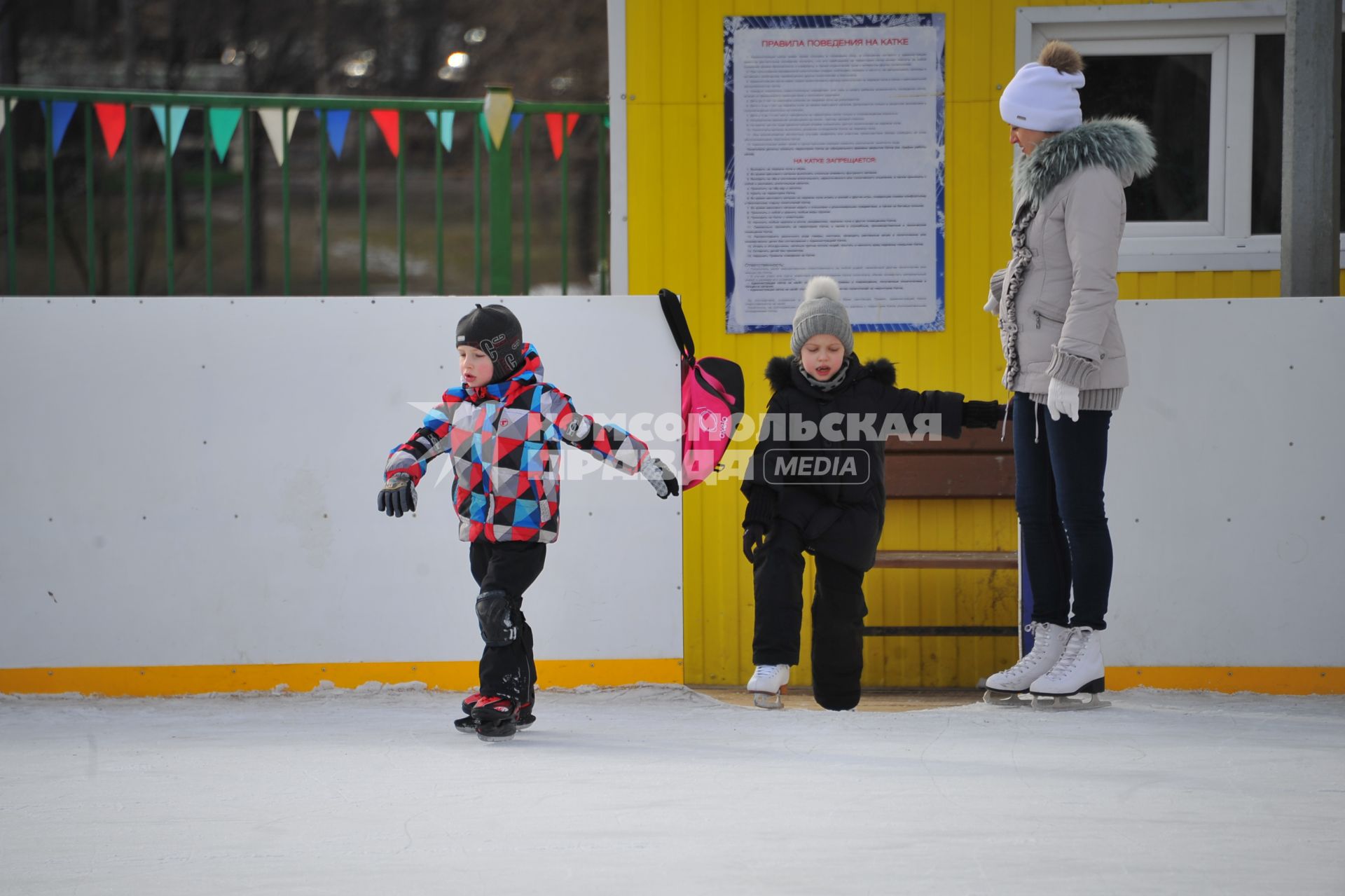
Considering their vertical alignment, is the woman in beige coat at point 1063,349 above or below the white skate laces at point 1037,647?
above

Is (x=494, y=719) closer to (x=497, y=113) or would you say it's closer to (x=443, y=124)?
(x=497, y=113)

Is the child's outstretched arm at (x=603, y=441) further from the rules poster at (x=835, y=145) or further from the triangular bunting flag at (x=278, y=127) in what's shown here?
the triangular bunting flag at (x=278, y=127)

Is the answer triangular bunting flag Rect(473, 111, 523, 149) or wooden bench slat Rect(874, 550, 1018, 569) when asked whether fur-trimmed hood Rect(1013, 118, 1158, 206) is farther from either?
triangular bunting flag Rect(473, 111, 523, 149)

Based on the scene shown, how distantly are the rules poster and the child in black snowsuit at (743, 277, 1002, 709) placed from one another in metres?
1.21

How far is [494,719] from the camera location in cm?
407

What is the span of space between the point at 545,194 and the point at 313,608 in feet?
44.9

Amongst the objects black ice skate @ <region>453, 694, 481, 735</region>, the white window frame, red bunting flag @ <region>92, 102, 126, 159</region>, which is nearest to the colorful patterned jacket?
black ice skate @ <region>453, 694, 481, 735</region>

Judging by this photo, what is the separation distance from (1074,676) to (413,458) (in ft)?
6.74

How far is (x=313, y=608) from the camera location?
4.89m

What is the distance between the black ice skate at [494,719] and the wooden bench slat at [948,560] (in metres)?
1.84

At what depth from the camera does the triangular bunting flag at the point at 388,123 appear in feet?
19.5

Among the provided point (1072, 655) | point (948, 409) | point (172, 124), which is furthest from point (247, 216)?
point (1072, 655)

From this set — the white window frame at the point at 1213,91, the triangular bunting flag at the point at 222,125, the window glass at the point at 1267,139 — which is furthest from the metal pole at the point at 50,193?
the window glass at the point at 1267,139

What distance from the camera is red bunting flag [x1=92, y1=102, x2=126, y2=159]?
573cm
